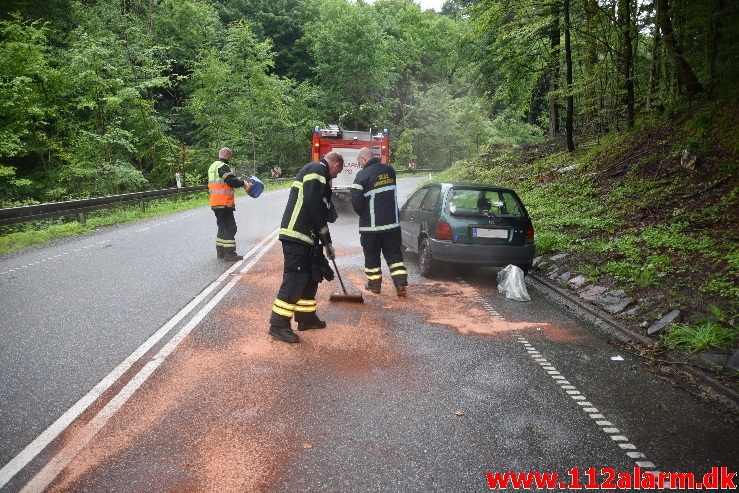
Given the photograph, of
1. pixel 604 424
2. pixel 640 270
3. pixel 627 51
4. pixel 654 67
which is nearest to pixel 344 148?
pixel 627 51

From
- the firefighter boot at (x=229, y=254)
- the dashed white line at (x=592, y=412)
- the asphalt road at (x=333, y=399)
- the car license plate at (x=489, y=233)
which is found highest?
the car license plate at (x=489, y=233)

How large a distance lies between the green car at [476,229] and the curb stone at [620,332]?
1.43 ft

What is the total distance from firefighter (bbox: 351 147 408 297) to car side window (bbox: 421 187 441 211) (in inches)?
49.2

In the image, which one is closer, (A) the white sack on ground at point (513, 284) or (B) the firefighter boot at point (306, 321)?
(B) the firefighter boot at point (306, 321)

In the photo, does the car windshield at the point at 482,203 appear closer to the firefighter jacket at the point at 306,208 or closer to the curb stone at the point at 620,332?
the curb stone at the point at 620,332

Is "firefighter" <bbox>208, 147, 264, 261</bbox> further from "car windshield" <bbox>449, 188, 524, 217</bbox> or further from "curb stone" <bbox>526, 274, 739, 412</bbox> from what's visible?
"curb stone" <bbox>526, 274, 739, 412</bbox>

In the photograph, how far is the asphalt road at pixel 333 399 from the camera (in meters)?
2.88

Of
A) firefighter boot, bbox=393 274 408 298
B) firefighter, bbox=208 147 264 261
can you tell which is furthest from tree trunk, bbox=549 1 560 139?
firefighter boot, bbox=393 274 408 298

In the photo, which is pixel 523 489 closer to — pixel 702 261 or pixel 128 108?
pixel 702 261

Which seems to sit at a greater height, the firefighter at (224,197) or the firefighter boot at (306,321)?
the firefighter at (224,197)

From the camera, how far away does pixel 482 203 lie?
7.79 meters

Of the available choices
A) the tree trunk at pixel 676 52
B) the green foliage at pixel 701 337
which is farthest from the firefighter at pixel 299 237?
the tree trunk at pixel 676 52

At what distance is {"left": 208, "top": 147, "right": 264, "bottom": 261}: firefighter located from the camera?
28.2 feet

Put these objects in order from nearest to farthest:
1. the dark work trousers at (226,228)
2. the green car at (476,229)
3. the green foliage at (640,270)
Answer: the green foliage at (640,270) → the green car at (476,229) → the dark work trousers at (226,228)
